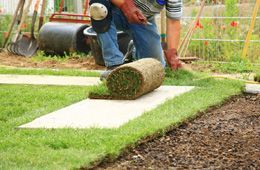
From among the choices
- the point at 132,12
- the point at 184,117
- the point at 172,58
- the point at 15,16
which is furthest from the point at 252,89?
the point at 15,16

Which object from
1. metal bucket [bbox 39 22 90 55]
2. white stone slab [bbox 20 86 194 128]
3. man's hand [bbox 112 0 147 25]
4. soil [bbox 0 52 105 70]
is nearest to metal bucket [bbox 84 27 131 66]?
soil [bbox 0 52 105 70]

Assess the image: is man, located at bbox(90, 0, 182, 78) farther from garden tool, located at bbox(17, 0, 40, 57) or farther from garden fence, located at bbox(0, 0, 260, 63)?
garden tool, located at bbox(17, 0, 40, 57)

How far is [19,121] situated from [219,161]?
1787mm

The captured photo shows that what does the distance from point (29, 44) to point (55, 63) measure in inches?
53.4

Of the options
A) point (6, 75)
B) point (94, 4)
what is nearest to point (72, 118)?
point (94, 4)

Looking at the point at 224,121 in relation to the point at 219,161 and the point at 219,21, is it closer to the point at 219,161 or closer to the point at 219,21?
the point at 219,161

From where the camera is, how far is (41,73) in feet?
29.3

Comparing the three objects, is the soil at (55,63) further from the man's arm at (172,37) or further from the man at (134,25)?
the man's arm at (172,37)

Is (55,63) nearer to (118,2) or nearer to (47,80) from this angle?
(47,80)

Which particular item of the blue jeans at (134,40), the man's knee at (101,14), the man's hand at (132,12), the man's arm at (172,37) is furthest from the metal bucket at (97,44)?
the man's hand at (132,12)

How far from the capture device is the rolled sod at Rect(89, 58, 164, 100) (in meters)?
6.87

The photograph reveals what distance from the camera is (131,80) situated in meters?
6.90

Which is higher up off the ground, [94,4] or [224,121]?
[94,4]

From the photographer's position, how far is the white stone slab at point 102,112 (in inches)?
231
